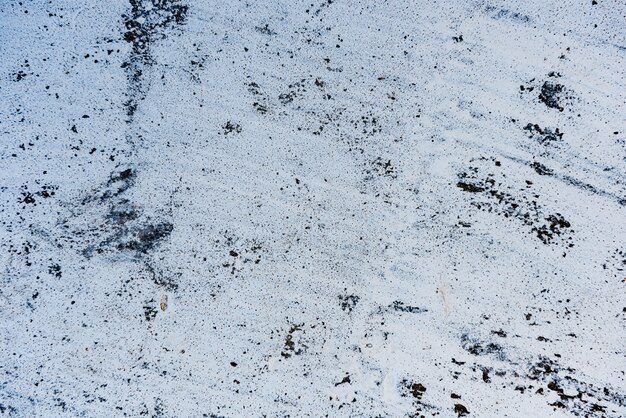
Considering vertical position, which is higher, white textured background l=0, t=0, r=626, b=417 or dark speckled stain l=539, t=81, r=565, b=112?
dark speckled stain l=539, t=81, r=565, b=112

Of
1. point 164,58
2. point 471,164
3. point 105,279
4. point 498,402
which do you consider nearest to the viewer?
point 498,402

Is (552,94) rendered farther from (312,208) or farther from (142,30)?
(142,30)

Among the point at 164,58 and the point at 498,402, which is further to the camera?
the point at 164,58

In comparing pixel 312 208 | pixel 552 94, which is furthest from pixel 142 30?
pixel 552 94

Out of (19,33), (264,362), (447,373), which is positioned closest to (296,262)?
(264,362)

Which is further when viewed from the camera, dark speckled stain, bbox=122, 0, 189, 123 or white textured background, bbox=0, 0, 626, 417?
dark speckled stain, bbox=122, 0, 189, 123

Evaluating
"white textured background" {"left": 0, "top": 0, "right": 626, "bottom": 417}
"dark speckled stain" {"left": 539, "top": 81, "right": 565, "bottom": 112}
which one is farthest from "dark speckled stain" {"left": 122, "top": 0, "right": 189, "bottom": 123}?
"dark speckled stain" {"left": 539, "top": 81, "right": 565, "bottom": 112}

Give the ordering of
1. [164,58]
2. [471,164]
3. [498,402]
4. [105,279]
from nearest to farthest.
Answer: [498,402] < [105,279] < [471,164] < [164,58]

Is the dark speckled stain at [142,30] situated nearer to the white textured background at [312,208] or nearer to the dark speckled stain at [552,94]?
the white textured background at [312,208]

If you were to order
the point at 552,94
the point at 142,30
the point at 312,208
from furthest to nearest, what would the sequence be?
1. the point at 142,30
2. the point at 552,94
3. the point at 312,208

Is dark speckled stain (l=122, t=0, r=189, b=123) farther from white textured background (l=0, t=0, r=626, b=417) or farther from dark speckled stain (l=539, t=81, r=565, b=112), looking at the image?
dark speckled stain (l=539, t=81, r=565, b=112)

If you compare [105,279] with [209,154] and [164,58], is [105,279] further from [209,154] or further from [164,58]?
[164,58]
